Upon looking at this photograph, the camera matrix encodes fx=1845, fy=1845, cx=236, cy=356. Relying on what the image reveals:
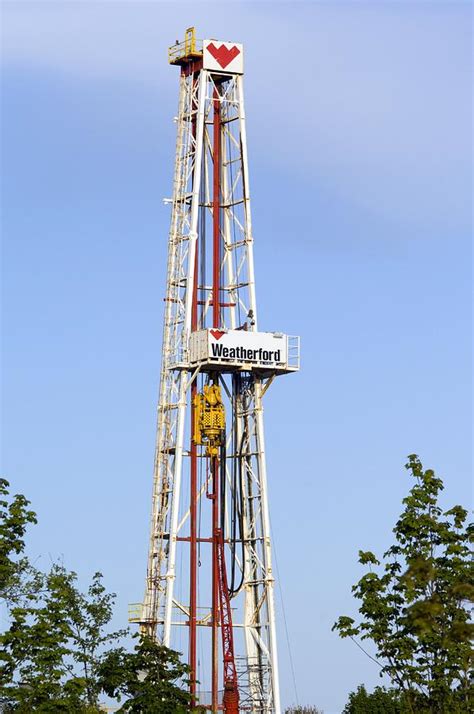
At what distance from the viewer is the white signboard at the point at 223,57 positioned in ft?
395

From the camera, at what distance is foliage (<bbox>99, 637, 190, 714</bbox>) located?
95.4m

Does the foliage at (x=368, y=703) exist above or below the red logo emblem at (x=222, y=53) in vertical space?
below

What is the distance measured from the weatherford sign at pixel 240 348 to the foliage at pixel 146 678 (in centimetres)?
2079

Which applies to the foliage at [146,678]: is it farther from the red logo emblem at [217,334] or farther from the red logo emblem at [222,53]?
the red logo emblem at [222,53]

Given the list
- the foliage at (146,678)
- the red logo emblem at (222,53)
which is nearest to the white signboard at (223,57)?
the red logo emblem at (222,53)

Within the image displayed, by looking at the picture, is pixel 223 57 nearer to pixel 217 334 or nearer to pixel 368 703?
pixel 217 334

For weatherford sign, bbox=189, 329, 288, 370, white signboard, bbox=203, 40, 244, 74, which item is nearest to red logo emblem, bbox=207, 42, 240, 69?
white signboard, bbox=203, 40, 244, 74

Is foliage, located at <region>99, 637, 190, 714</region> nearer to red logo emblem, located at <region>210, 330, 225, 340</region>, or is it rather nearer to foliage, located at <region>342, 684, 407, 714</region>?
red logo emblem, located at <region>210, 330, 225, 340</region>

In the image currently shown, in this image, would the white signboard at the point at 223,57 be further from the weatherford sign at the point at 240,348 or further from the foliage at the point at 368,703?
the foliage at the point at 368,703

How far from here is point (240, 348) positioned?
377 ft

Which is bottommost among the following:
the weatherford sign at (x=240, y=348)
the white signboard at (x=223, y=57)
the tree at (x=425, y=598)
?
the tree at (x=425, y=598)

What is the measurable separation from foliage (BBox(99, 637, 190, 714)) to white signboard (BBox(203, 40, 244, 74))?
3991 cm

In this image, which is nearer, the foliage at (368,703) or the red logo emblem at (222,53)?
the red logo emblem at (222,53)

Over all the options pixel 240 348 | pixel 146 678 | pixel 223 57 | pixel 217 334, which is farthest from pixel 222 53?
pixel 146 678
